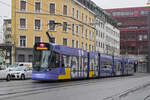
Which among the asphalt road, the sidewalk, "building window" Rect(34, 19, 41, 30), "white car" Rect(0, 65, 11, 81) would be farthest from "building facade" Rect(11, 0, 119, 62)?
the sidewalk

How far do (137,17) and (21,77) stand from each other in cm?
7283

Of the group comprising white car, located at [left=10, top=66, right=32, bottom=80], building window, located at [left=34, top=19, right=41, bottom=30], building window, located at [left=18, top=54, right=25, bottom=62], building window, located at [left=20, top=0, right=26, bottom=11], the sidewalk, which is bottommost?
the sidewalk

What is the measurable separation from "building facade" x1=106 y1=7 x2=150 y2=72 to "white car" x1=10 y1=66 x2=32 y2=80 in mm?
64424

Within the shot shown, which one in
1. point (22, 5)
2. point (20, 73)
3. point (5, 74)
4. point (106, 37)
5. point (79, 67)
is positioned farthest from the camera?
point (106, 37)

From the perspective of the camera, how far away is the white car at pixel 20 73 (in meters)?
28.0

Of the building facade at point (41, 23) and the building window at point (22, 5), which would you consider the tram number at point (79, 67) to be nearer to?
the building facade at point (41, 23)

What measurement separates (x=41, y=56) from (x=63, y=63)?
229 cm

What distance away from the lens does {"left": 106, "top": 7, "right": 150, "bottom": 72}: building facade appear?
93250 millimetres

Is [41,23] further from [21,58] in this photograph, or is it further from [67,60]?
[67,60]

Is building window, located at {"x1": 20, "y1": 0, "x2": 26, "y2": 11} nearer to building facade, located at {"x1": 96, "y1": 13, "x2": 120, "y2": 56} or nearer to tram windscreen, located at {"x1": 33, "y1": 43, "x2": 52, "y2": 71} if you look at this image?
building facade, located at {"x1": 96, "y1": 13, "x2": 120, "y2": 56}

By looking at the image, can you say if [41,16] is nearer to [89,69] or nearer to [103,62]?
[103,62]

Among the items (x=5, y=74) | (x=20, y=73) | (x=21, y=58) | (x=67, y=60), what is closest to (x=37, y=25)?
(x=21, y=58)

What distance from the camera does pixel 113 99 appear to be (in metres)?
12.5

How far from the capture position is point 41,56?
23.0 m
